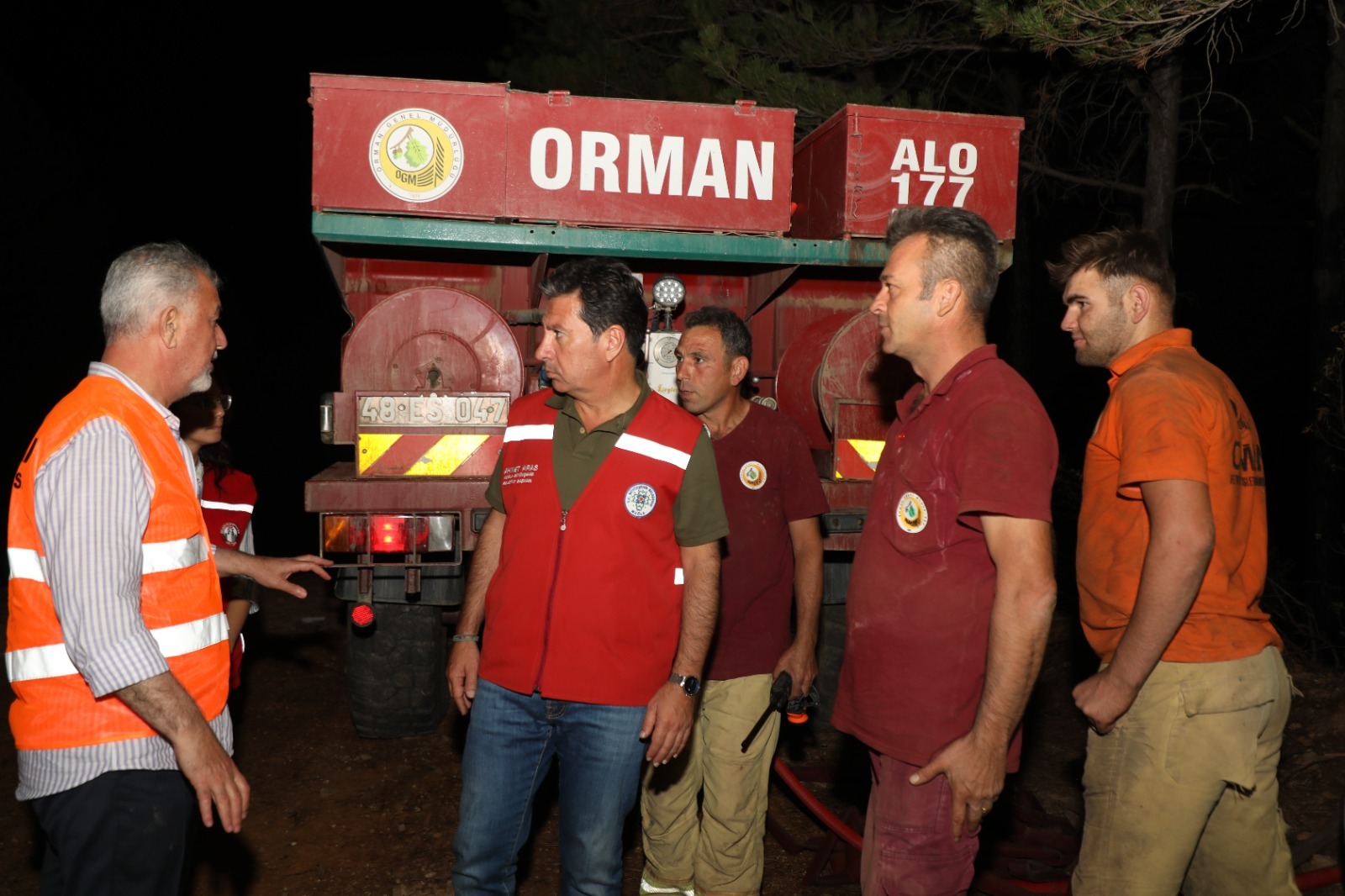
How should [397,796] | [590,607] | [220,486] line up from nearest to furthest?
1. [590,607]
2. [220,486]
3. [397,796]

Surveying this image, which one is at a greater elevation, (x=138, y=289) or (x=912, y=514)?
(x=138, y=289)

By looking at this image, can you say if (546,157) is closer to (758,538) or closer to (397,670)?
(758,538)

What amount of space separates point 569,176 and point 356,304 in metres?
1.27

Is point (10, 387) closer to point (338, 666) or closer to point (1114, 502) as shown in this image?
point (338, 666)

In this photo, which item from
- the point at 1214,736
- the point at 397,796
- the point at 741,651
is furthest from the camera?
the point at 397,796

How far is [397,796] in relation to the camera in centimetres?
464

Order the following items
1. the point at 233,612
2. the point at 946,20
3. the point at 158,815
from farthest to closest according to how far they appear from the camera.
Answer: the point at 946,20, the point at 233,612, the point at 158,815

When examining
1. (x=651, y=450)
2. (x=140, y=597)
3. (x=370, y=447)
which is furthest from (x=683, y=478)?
(x=370, y=447)

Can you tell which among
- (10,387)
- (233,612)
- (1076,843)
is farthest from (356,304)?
(10,387)

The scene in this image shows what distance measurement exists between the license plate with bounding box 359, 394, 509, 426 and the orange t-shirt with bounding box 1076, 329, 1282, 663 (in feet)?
7.54

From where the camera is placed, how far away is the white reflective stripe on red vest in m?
2.18

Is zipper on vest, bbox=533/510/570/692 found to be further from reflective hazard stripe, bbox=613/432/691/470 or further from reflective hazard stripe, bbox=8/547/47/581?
reflective hazard stripe, bbox=8/547/47/581

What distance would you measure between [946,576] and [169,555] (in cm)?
173

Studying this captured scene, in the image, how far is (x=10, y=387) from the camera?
17.1m
